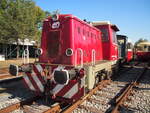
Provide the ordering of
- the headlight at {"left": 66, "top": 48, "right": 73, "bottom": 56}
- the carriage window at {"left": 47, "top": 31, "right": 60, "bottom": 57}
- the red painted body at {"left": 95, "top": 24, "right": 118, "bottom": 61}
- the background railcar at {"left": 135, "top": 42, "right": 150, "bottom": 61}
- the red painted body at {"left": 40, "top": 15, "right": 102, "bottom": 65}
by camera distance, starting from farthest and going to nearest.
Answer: the background railcar at {"left": 135, "top": 42, "right": 150, "bottom": 61}, the red painted body at {"left": 95, "top": 24, "right": 118, "bottom": 61}, the carriage window at {"left": 47, "top": 31, "right": 60, "bottom": 57}, the red painted body at {"left": 40, "top": 15, "right": 102, "bottom": 65}, the headlight at {"left": 66, "top": 48, "right": 73, "bottom": 56}

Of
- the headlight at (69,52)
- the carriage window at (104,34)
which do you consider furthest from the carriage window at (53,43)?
the carriage window at (104,34)

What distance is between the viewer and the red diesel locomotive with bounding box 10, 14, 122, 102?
483 centimetres

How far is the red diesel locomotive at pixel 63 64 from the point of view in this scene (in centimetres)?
483

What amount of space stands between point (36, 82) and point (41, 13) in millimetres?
30892

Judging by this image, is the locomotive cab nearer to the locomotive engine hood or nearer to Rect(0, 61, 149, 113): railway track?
Rect(0, 61, 149, 113): railway track

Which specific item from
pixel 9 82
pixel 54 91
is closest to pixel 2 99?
pixel 54 91

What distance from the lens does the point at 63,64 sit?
5555mm

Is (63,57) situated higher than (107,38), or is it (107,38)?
(107,38)

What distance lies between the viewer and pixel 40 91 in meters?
5.39

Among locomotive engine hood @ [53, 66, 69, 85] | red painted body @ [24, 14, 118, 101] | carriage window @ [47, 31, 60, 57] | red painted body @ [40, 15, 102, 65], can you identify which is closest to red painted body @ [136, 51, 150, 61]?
red painted body @ [24, 14, 118, 101]

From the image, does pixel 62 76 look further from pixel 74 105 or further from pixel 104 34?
pixel 104 34

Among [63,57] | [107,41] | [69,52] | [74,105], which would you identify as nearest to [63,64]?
[63,57]

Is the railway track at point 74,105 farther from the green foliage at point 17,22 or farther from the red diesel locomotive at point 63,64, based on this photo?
the green foliage at point 17,22

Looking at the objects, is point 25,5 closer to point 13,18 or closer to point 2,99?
point 13,18
